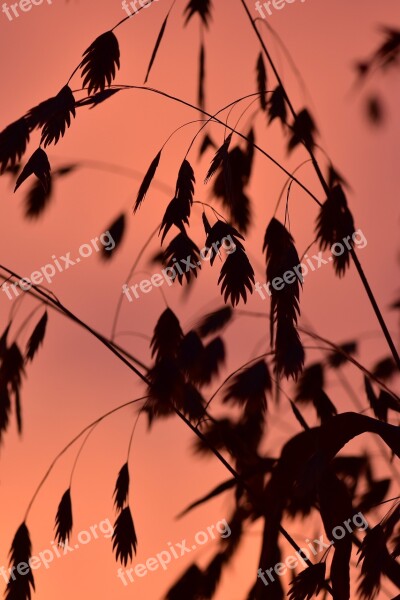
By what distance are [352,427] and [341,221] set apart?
11.4 inches

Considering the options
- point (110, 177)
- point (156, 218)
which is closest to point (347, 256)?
point (156, 218)

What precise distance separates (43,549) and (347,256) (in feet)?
2.66

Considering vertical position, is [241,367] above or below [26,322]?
below

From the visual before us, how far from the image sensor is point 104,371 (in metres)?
1.48

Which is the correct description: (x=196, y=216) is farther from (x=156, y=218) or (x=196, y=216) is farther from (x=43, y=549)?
(x=43, y=549)

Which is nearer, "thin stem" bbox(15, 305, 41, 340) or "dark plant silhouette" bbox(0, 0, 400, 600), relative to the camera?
"dark plant silhouette" bbox(0, 0, 400, 600)

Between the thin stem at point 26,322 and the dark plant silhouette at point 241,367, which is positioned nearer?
the dark plant silhouette at point 241,367

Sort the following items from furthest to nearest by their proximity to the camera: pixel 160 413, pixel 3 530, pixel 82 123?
pixel 82 123
pixel 3 530
pixel 160 413

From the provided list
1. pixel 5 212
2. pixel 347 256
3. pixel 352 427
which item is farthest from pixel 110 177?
pixel 352 427

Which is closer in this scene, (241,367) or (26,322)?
(241,367)

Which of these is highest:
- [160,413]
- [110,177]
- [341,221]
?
[110,177]

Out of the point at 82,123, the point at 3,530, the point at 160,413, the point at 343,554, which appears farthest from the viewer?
the point at 82,123

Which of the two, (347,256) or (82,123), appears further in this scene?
(82,123)

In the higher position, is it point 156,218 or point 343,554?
point 156,218
